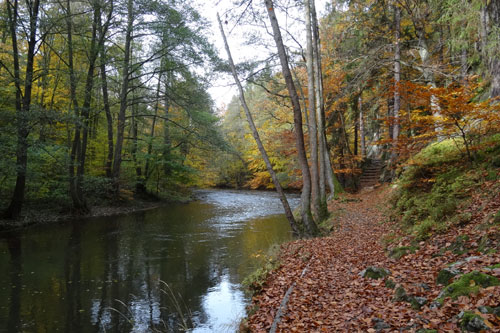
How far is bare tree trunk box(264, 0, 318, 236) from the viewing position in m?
8.16

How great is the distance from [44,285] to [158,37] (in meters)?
14.3

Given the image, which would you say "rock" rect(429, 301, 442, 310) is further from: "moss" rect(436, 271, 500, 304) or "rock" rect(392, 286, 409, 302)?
"rock" rect(392, 286, 409, 302)

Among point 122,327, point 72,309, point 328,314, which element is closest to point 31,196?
point 72,309

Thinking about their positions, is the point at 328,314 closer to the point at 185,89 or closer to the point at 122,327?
the point at 122,327

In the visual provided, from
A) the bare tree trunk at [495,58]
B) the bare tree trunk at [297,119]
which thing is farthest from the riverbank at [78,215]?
the bare tree trunk at [495,58]

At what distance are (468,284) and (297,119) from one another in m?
5.93

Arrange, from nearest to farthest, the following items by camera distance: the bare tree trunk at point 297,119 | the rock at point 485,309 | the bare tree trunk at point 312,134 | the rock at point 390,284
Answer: the rock at point 485,309 → the rock at point 390,284 → the bare tree trunk at point 297,119 → the bare tree trunk at point 312,134

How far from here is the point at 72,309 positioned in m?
5.74

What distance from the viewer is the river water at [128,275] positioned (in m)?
5.39

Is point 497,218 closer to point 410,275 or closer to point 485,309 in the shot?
point 410,275

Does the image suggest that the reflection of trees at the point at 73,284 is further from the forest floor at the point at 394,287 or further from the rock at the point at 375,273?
the rock at the point at 375,273

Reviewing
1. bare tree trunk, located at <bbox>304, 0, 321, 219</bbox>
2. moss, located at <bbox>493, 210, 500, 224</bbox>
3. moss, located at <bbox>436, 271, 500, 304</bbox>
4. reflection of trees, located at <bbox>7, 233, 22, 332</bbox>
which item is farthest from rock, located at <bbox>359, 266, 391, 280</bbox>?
reflection of trees, located at <bbox>7, 233, 22, 332</bbox>

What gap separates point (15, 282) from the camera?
6.93 metres

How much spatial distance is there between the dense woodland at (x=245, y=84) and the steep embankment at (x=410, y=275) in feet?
5.49
